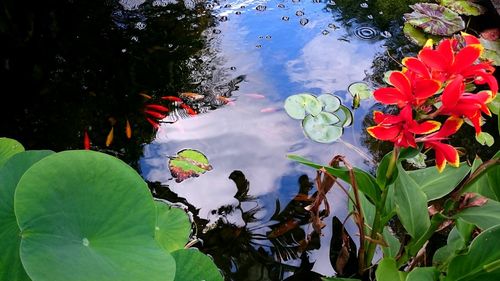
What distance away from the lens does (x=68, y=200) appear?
711 mm

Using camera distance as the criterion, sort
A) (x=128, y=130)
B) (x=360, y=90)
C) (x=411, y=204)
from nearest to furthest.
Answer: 1. (x=411, y=204)
2. (x=128, y=130)
3. (x=360, y=90)

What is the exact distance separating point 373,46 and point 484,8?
65 cm

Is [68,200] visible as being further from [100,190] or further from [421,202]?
[421,202]

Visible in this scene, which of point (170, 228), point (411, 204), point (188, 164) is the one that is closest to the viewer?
point (170, 228)

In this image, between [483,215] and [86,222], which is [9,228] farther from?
Result: [483,215]

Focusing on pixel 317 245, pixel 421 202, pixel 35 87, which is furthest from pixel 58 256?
pixel 35 87

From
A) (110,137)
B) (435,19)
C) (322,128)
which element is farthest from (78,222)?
(435,19)

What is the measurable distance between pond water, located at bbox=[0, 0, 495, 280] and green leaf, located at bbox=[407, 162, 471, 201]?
0.40 meters

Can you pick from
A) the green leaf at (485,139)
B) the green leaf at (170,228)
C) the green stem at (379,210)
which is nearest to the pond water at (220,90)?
the green stem at (379,210)

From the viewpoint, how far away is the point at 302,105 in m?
2.05

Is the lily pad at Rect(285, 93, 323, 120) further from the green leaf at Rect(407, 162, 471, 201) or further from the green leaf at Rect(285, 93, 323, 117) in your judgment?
the green leaf at Rect(407, 162, 471, 201)

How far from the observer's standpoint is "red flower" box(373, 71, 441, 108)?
855mm

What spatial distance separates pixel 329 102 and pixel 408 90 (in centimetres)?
119

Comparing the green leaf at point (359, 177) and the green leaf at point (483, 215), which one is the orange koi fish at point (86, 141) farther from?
the green leaf at point (483, 215)
